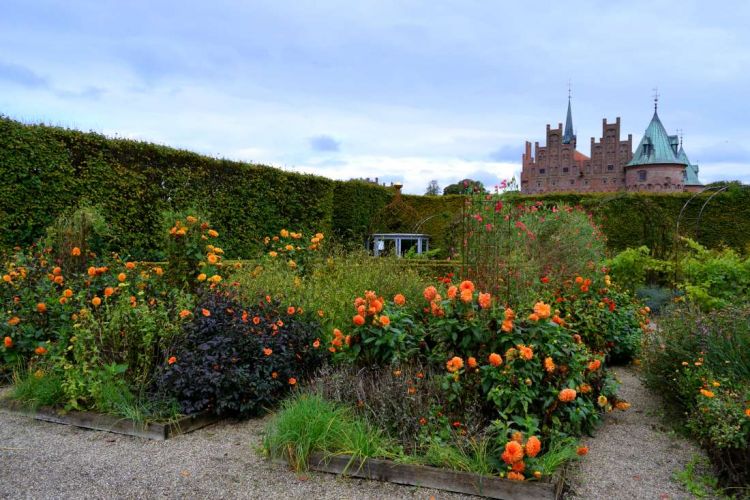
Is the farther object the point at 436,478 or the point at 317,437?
the point at 317,437

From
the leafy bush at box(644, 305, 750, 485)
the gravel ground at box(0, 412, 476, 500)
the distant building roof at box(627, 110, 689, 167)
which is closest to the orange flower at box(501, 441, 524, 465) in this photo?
the gravel ground at box(0, 412, 476, 500)

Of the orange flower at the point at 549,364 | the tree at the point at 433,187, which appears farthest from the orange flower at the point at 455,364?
the tree at the point at 433,187

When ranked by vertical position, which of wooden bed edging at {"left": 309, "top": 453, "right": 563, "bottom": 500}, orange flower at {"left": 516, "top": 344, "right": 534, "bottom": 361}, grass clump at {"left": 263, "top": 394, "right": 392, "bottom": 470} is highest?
orange flower at {"left": 516, "top": 344, "right": 534, "bottom": 361}

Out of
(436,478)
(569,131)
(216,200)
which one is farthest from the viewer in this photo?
(569,131)

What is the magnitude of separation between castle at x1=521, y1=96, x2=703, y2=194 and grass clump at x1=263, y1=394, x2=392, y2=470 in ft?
175

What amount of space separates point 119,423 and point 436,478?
2.18 m

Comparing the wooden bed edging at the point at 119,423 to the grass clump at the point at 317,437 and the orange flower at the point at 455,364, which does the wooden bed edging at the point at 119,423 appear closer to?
the grass clump at the point at 317,437

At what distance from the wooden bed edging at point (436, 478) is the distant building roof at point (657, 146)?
54.8m

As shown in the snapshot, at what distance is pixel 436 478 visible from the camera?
2631mm

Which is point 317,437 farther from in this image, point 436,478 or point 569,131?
point 569,131

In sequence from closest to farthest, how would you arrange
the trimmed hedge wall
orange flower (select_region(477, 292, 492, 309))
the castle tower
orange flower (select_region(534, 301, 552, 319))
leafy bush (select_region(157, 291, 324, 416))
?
orange flower (select_region(534, 301, 552, 319)) → orange flower (select_region(477, 292, 492, 309)) → leafy bush (select_region(157, 291, 324, 416)) → the trimmed hedge wall → the castle tower

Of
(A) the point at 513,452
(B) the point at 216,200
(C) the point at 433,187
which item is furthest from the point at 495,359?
(C) the point at 433,187

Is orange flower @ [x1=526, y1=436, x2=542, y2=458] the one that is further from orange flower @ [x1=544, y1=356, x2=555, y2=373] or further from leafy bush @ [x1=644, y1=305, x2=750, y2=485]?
leafy bush @ [x1=644, y1=305, x2=750, y2=485]

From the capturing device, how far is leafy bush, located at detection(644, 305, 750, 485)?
2627mm
